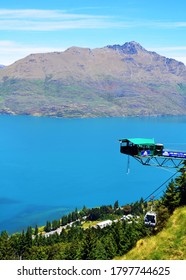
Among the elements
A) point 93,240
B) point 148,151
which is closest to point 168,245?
point 148,151

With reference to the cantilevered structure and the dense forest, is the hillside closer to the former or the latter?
the dense forest

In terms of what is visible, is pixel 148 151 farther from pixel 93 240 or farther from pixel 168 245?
pixel 93 240

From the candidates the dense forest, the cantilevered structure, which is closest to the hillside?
the dense forest

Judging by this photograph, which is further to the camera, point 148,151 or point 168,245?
point 148,151

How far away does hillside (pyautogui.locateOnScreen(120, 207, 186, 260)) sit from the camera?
19344 millimetres

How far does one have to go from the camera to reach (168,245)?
20.5 meters

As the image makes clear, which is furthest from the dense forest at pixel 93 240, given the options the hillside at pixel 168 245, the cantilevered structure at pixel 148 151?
the cantilevered structure at pixel 148 151

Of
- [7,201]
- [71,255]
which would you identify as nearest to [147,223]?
[71,255]

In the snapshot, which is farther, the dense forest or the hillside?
the dense forest

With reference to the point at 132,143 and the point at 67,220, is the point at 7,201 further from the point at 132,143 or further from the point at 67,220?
the point at 132,143

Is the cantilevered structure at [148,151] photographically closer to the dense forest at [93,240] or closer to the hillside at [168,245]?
the hillside at [168,245]

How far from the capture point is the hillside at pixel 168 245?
762 inches

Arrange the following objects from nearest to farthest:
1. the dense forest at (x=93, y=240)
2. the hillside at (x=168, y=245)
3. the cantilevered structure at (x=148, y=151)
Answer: the hillside at (x=168, y=245)
the cantilevered structure at (x=148, y=151)
the dense forest at (x=93, y=240)

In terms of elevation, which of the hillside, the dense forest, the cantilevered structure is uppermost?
the cantilevered structure
